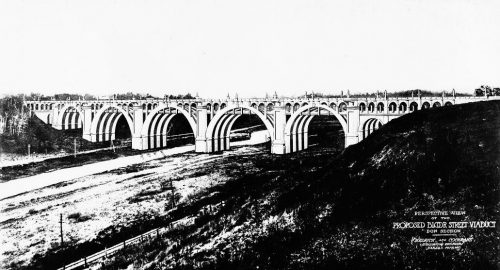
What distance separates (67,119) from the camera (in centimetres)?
9150

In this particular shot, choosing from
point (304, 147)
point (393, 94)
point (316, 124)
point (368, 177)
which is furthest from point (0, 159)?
point (316, 124)

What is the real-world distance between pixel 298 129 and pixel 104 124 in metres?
44.5

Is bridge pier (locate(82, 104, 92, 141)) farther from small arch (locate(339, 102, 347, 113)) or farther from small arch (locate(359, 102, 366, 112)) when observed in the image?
small arch (locate(359, 102, 366, 112))

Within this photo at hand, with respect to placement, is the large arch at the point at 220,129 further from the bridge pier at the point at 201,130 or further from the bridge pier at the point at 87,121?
the bridge pier at the point at 87,121

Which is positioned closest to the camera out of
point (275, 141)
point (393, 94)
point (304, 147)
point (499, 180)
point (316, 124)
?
point (499, 180)

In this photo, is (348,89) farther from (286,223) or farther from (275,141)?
(286,223)

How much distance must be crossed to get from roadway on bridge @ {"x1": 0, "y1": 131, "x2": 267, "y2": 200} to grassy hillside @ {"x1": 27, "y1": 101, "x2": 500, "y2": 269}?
71.5 feet

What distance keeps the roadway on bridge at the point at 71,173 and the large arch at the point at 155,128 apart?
4.34m

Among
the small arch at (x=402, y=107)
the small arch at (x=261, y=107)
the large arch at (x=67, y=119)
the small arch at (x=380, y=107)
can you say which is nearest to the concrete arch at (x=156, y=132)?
the large arch at (x=67, y=119)

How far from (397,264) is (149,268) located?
1411cm

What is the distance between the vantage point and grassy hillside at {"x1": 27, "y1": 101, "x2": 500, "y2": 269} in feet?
69.1

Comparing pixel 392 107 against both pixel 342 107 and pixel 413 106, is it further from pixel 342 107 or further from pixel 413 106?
pixel 342 107

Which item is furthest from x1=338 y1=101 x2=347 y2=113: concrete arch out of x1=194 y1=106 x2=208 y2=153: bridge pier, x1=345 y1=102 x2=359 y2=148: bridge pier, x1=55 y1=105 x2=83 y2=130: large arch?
x1=55 y1=105 x2=83 y2=130: large arch

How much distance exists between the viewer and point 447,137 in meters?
31.2
